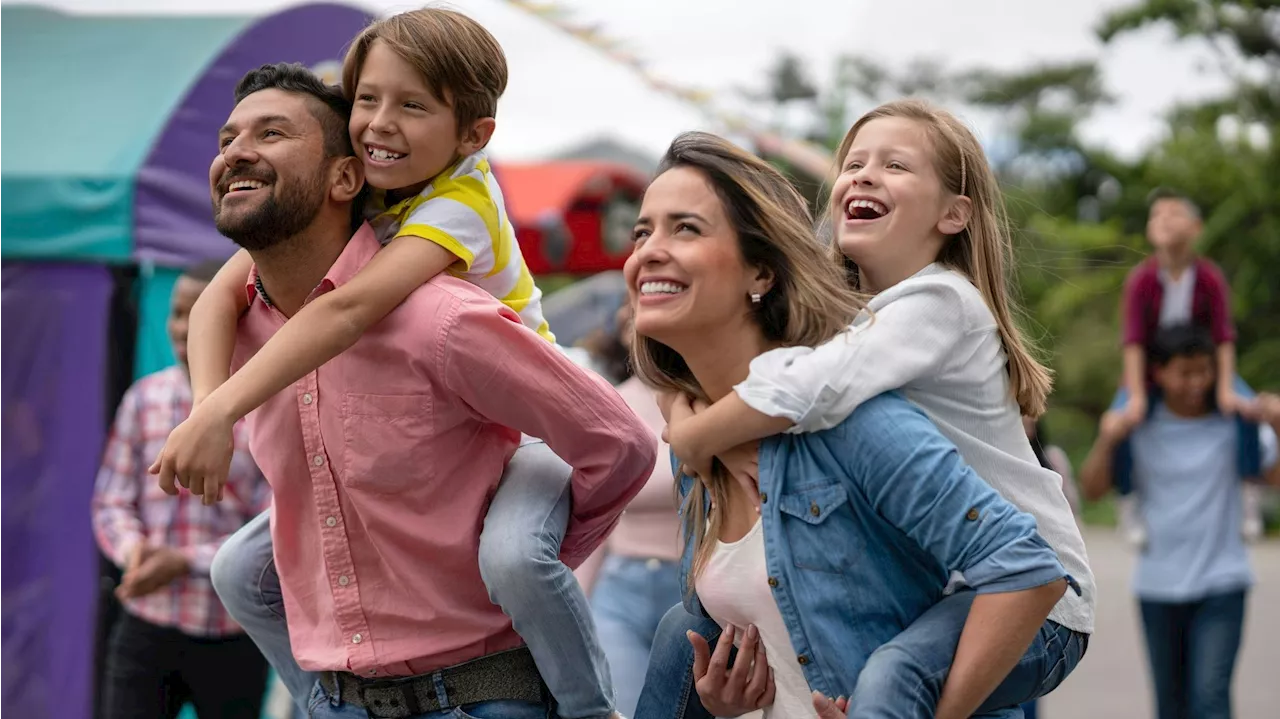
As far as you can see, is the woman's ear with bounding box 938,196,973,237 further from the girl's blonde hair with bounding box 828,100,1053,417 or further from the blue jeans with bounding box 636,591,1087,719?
the blue jeans with bounding box 636,591,1087,719

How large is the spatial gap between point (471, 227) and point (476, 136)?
0.21 m

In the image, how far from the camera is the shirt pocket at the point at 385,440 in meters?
2.86

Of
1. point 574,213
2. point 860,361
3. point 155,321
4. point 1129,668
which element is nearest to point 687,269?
point 860,361

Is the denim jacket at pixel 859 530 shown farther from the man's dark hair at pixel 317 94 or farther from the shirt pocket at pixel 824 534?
the man's dark hair at pixel 317 94

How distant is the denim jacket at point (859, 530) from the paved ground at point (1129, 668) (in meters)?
6.58

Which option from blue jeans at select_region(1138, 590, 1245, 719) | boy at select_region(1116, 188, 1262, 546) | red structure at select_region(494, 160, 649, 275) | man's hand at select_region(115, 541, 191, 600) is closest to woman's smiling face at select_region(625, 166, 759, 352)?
man's hand at select_region(115, 541, 191, 600)

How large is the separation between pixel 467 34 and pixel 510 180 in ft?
37.0

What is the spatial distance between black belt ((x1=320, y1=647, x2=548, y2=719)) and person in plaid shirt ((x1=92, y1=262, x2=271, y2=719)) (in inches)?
81.0

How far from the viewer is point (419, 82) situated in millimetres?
2883

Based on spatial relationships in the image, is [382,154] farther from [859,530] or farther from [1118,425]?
[1118,425]

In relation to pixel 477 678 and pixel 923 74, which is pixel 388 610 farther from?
pixel 923 74

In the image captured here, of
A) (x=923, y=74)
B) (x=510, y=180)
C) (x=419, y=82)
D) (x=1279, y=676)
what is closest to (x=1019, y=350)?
(x=419, y=82)

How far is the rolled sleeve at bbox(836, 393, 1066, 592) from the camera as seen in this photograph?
7.91 ft

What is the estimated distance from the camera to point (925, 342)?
8.59ft
